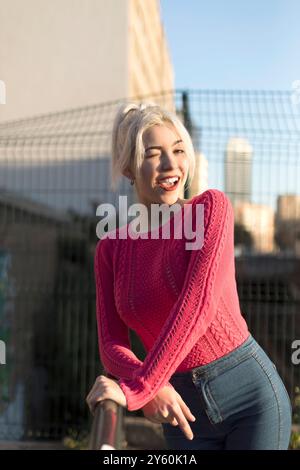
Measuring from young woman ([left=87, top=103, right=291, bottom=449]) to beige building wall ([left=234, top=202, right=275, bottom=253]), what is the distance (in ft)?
14.3

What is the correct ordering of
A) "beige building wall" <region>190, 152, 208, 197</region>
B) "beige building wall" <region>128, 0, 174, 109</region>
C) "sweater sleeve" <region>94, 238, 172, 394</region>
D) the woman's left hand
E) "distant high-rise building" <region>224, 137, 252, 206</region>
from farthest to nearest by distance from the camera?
"beige building wall" <region>128, 0, 174, 109</region> < "distant high-rise building" <region>224, 137, 252, 206</region> < "beige building wall" <region>190, 152, 208, 197</region> < "sweater sleeve" <region>94, 238, 172, 394</region> < the woman's left hand

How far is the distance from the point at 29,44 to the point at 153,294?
11.1 meters

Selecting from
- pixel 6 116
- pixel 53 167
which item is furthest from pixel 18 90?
pixel 53 167

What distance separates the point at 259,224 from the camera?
6.00m

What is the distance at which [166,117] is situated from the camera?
1.58m

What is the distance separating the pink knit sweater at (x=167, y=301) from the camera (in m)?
1.37

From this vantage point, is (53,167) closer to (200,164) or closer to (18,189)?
(18,189)

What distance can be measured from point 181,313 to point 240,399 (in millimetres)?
230

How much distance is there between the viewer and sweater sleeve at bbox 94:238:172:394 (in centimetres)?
150

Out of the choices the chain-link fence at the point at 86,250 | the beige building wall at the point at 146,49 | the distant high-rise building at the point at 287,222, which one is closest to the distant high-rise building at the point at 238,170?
the chain-link fence at the point at 86,250

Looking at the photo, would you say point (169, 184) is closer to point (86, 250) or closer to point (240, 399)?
point (240, 399)

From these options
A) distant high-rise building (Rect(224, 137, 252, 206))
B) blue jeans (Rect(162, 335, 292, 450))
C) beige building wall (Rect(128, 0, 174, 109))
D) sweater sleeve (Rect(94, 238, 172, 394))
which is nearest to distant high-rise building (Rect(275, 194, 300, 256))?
distant high-rise building (Rect(224, 137, 252, 206))

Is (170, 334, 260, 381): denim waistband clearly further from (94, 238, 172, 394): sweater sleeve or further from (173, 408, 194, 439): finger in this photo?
(173, 408, 194, 439): finger

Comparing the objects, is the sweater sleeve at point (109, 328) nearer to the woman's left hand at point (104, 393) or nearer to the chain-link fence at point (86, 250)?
the woman's left hand at point (104, 393)
